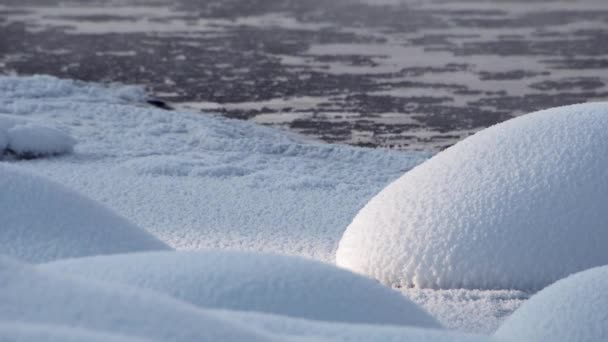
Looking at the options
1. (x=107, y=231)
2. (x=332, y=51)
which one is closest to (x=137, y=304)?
(x=107, y=231)

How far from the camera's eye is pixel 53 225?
3051mm

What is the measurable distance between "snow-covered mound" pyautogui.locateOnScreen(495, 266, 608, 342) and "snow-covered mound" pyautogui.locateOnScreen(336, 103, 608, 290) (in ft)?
3.80

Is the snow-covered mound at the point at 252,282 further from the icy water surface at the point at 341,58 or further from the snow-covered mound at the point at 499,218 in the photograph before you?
the icy water surface at the point at 341,58

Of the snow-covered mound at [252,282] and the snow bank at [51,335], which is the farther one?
the snow-covered mound at [252,282]

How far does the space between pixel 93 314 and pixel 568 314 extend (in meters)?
1.39

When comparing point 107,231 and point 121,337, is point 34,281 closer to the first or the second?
point 121,337

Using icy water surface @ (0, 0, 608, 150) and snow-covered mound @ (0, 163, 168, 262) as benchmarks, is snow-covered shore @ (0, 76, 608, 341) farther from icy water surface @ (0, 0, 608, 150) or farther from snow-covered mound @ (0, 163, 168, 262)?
icy water surface @ (0, 0, 608, 150)

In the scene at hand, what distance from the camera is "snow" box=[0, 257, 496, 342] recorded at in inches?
63.4

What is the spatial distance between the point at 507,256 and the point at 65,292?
8.34ft

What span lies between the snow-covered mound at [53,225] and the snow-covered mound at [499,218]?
1.08 meters

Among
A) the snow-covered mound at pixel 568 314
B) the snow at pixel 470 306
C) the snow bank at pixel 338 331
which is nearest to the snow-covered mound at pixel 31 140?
the snow at pixel 470 306

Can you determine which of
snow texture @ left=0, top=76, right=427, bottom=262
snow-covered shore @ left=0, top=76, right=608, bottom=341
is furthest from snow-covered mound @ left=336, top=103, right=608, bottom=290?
snow texture @ left=0, top=76, right=427, bottom=262

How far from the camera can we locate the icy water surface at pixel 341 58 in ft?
30.8

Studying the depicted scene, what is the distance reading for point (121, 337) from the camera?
1.59 meters
